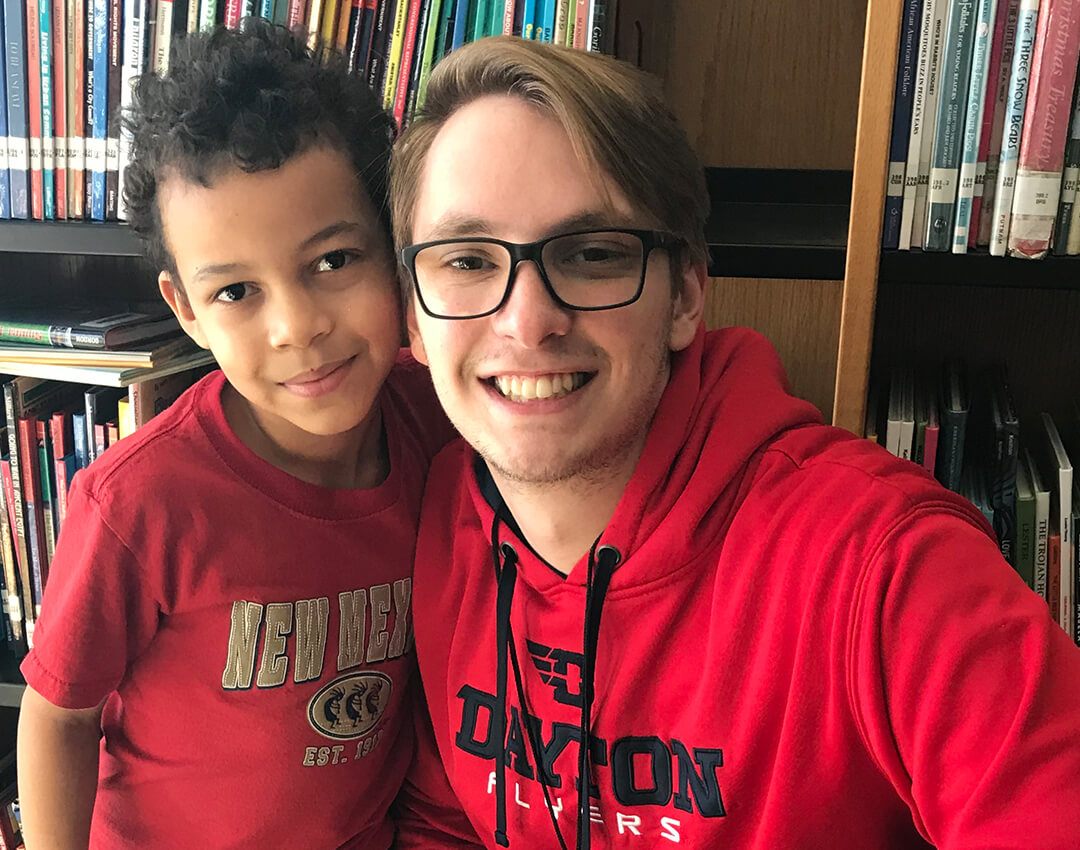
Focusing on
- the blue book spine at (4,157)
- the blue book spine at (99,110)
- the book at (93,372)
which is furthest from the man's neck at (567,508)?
the blue book spine at (4,157)

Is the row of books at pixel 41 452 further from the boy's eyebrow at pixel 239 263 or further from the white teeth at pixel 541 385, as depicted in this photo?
the white teeth at pixel 541 385

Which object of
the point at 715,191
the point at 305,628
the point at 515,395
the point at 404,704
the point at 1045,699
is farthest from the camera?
the point at 715,191

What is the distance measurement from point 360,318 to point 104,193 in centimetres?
52

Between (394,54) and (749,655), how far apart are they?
860 millimetres

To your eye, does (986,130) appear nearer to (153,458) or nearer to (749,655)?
(749,655)

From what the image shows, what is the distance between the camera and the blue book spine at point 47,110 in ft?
3.94

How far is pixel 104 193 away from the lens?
1229mm

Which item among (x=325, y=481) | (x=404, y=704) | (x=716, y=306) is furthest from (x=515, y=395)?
(x=716, y=306)

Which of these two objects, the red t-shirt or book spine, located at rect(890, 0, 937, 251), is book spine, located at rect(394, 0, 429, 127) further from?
book spine, located at rect(890, 0, 937, 251)

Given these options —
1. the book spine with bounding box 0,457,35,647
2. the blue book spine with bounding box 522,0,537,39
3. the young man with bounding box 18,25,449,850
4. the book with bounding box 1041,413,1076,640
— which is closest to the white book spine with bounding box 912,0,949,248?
the book with bounding box 1041,413,1076,640

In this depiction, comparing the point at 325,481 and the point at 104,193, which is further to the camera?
the point at 104,193

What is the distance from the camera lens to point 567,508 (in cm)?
99

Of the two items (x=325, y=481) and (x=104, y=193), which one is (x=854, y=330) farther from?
(x=104, y=193)

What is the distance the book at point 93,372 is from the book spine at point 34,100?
213 mm
